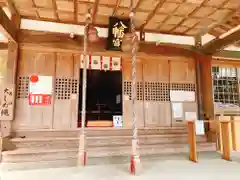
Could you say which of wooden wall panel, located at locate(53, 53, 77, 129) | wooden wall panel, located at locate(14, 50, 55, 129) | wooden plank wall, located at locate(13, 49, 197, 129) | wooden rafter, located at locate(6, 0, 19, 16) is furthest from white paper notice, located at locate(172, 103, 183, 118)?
wooden rafter, located at locate(6, 0, 19, 16)

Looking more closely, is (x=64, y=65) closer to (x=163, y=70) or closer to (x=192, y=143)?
(x=163, y=70)

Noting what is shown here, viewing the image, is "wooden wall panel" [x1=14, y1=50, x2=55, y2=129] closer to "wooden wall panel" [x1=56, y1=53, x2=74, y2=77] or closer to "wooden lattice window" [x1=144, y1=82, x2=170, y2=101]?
"wooden wall panel" [x1=56, y1=53, x2=74, y2=77]

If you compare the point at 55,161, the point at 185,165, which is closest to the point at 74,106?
the point at 55,161

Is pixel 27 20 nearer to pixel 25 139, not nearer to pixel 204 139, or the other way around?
pixel 25 139

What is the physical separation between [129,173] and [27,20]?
466 centimetres

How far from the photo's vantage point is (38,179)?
3.32 meters

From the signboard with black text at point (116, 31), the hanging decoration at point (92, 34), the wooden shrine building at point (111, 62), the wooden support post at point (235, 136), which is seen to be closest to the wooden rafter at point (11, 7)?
the wooden shrine building at point (111, 62)

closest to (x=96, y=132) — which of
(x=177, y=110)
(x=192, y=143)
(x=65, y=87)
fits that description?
(x=65, y=87)

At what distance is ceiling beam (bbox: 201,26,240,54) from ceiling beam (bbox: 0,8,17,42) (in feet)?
17.2

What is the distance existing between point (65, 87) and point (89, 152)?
1.88 m

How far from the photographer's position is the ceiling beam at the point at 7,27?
4139 mm

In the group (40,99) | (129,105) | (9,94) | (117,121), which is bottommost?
(117,121)

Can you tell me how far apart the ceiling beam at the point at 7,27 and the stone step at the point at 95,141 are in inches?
93.7

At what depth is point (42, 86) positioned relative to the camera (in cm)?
539
